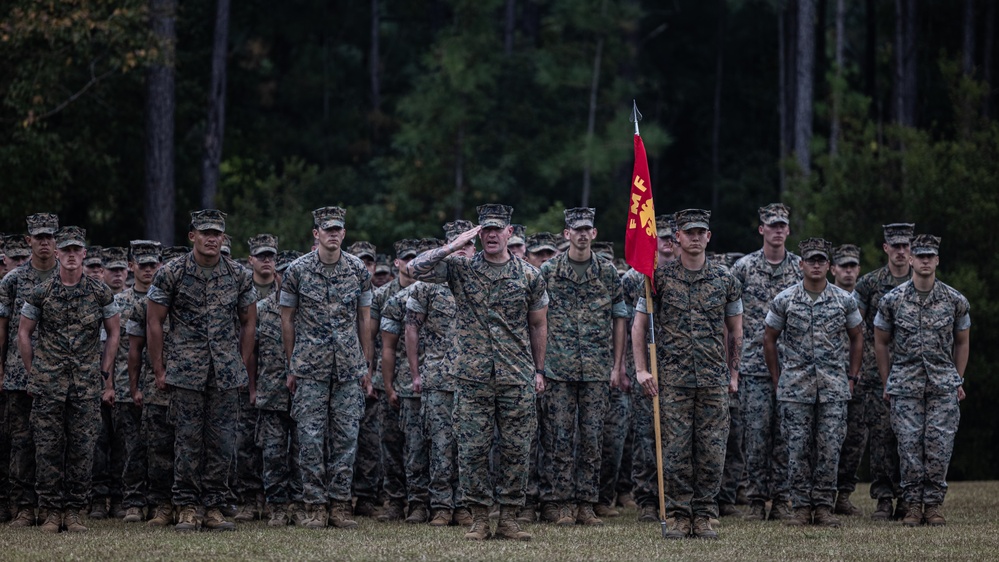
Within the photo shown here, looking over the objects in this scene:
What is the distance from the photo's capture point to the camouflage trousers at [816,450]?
38.8ft

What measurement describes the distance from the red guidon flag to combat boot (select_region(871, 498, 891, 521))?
351 cm

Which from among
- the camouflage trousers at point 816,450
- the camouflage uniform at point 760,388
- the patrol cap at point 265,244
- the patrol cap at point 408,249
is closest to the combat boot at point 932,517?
the camouflage trousers at point 816,450

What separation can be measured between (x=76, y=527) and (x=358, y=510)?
8.69 feet

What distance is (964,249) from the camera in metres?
21.6

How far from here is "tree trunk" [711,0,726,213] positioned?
40.1 m

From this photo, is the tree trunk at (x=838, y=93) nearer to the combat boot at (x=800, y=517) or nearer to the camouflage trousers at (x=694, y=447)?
the combat boot at (x=800, y=517)

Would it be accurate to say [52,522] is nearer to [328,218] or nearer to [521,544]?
[328,218]

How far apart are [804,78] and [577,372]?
20.7m

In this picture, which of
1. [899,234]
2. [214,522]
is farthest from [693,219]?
[214,522]

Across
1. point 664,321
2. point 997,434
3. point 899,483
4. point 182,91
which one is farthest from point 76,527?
point 182,91

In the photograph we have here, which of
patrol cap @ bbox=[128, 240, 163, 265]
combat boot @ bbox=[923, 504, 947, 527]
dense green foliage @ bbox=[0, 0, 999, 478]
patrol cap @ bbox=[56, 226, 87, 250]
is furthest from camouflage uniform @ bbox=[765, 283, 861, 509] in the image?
dense green foliage @ bbox=[0, 0, 999, 478]

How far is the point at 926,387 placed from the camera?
39.1ft

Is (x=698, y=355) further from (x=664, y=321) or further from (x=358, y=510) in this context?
(x=358, y=510)

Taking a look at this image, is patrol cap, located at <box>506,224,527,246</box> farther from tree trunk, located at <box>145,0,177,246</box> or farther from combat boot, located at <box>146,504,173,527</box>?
tree trunk, located at <box>145,0,177,246</box>
